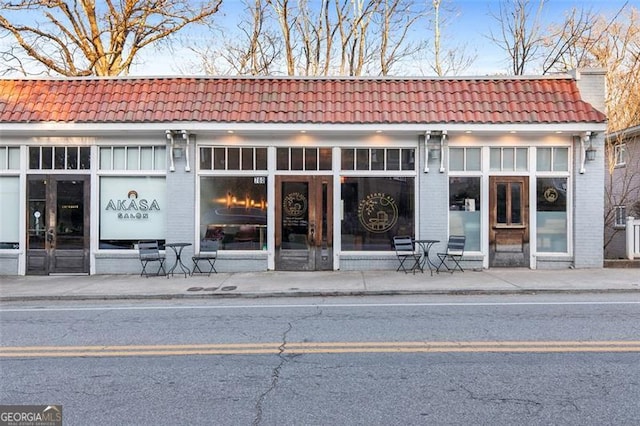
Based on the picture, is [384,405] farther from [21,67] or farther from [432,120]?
[21,67]

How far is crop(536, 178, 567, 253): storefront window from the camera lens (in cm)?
1276

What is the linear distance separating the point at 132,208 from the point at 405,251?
7140 millimetres

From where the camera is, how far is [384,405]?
4070 millimetres

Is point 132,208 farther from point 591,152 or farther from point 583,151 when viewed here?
point 591,152

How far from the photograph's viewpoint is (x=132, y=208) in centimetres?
1266

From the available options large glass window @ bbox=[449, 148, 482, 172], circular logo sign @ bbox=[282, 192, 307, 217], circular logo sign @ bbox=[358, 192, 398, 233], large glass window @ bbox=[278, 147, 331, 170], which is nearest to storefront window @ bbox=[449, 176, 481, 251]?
large glass window @ bbox=[449, 148, 482, 172]

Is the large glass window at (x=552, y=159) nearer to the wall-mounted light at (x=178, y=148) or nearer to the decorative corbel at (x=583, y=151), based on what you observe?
the decorative corbel at (x=583, y=151)

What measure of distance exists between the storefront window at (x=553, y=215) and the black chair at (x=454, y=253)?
7.28ft

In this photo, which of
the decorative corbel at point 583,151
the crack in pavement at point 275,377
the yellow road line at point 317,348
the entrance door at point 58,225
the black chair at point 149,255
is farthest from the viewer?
the entrance door at point 58,225

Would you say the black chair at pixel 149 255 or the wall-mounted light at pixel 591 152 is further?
the wall-mounted light at pixel 591 152

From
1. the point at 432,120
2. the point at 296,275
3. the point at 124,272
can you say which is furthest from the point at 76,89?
the point at 432,120

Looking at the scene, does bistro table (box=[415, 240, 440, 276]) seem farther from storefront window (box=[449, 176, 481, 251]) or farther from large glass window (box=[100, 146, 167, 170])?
large glass window (box=[100, 146, 167, 170])

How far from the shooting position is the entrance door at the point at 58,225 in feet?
41.2

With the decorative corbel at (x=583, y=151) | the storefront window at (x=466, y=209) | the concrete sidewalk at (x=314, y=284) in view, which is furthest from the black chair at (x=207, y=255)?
the decorative corbel at (x=583, y=151)
